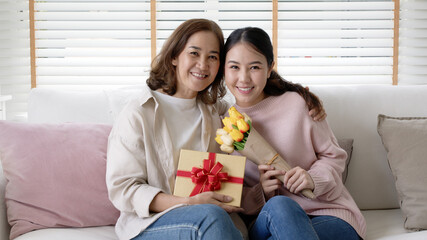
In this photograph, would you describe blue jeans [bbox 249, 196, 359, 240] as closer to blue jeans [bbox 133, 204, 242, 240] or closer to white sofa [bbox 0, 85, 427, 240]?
blue jeans [bbox 133, 204, 242, 240]

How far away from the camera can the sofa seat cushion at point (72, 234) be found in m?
1.62

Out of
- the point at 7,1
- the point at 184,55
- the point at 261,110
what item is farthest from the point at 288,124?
the point at 7,1

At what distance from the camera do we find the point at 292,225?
1396mm

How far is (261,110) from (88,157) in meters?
0.71

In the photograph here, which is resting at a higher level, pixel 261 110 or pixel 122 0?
pixel 122 0

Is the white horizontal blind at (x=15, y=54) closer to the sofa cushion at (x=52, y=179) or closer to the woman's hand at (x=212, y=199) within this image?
the sofa cushion at (x=52, y=179)

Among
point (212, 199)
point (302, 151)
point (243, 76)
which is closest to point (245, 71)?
point (243, 76)

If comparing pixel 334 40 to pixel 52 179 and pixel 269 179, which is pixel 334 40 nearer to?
pixel 269 179

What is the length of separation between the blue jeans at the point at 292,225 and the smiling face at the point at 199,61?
0.52m

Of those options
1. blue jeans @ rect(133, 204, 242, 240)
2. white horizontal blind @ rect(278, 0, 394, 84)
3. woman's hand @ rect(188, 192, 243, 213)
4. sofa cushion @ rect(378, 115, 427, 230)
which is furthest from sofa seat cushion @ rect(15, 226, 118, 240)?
white horizontal blind @ rect(278, 0, 394, 84)

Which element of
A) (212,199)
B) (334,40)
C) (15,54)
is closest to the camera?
(212,199)

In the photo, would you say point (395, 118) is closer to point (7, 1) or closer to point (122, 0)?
point (122, 0)

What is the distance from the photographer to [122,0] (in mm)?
3150

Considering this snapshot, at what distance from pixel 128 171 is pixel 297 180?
59 cm
